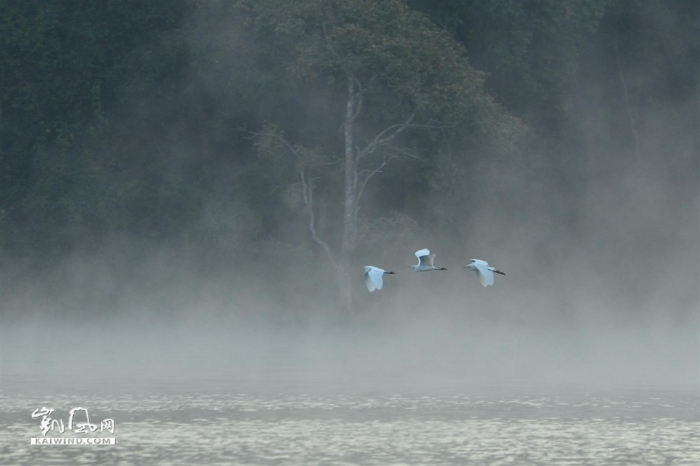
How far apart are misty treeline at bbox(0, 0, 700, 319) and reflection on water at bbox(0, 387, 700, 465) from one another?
11.7 meters

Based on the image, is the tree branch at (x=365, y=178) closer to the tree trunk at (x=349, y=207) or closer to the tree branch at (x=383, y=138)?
the tree trunk at (x=349, y=207)

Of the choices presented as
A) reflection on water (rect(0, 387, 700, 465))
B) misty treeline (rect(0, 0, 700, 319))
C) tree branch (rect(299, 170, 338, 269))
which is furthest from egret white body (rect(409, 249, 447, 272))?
tree branch (rect(299, 170, 338, 269))

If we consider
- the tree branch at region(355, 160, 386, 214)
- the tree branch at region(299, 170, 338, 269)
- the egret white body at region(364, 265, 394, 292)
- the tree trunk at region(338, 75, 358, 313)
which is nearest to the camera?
the egret white body at region(364, 265, 394, 292)

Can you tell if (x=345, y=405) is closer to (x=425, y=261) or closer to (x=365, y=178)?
(x=425, y=261)

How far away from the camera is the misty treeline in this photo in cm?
3338

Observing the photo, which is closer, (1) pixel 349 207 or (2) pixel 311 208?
(1) pixel 349 207

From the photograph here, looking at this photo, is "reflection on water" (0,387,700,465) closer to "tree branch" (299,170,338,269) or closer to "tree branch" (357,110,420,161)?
"tree branch" (299,170,338,269)

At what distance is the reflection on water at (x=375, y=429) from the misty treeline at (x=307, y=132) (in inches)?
461

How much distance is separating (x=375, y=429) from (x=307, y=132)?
16738 millimetres

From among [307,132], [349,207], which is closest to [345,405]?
[349,207]

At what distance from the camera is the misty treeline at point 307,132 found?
33375 millimetres

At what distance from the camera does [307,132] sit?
35.7 m

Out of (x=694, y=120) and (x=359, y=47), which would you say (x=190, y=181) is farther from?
(x=694, y=120)

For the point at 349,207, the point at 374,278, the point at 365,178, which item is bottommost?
the point at 374,278
